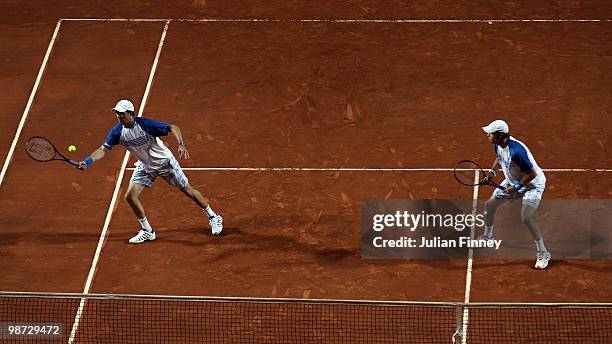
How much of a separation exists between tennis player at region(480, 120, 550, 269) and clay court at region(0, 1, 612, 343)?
0.55 meters

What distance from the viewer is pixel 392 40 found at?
20422mm

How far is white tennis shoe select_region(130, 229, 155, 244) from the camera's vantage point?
1594 cm

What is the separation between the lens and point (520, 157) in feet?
A: 47.3

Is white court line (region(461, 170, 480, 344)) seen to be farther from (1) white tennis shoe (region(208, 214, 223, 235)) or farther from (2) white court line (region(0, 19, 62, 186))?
(2) white court line (region(0, 19, 62, 186))

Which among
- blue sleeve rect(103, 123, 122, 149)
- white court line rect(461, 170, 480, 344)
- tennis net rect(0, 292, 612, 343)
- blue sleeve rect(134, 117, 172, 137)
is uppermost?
blue sleeve rect(134, 117, 172, 137)

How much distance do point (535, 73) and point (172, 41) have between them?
246 inches

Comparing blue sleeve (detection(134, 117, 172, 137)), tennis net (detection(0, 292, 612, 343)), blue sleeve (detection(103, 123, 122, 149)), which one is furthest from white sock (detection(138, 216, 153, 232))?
tennis net (detection(0, 292, 612, 343))

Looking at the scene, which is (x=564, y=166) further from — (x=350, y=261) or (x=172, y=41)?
(x=172, y=41)

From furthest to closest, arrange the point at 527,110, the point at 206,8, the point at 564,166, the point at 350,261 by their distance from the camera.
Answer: the point at 206,8
the point at 527,110
the point at 564,166
the point at 350,261

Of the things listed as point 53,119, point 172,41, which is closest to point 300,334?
point 53,119

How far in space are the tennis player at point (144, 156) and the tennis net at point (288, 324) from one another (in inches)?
58.0

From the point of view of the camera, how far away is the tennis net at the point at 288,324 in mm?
14023

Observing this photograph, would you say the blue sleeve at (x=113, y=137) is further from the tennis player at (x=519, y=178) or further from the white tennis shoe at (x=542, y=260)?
the white tennis shoe at (x=542, y=260)

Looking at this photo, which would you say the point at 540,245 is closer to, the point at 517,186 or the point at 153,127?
the point at 517,186
